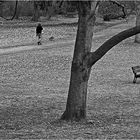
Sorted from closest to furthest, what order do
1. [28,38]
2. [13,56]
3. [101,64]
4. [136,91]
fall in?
[136,91]
[101,64]
[13,56]
[28,38]

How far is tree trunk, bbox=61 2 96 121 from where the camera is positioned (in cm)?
1300

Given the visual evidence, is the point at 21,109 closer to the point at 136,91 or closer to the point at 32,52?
the point at 136,91

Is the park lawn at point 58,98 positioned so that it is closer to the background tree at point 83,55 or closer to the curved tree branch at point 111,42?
the background tree at point 83,55

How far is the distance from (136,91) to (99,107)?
4.09 m

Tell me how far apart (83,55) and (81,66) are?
275mm

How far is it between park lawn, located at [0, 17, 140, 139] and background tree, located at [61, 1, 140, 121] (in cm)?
52

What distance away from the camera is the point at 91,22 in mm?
13016

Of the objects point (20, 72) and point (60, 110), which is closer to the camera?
point (60, 110)

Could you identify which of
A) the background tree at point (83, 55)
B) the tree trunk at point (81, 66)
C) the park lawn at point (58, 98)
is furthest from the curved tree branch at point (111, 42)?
the park lawn at point (58, 98)

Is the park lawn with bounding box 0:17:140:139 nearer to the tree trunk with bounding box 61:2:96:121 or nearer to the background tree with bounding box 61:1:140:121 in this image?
the tree trunk with bounding box 61:2:96:121

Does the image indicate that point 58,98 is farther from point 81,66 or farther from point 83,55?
point 83,55

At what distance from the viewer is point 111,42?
12773mm

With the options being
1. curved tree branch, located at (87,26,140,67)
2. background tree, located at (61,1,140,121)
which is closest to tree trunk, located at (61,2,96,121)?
background tree, located at (61,1,140,121)

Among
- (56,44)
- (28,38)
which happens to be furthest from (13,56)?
(28,38)
